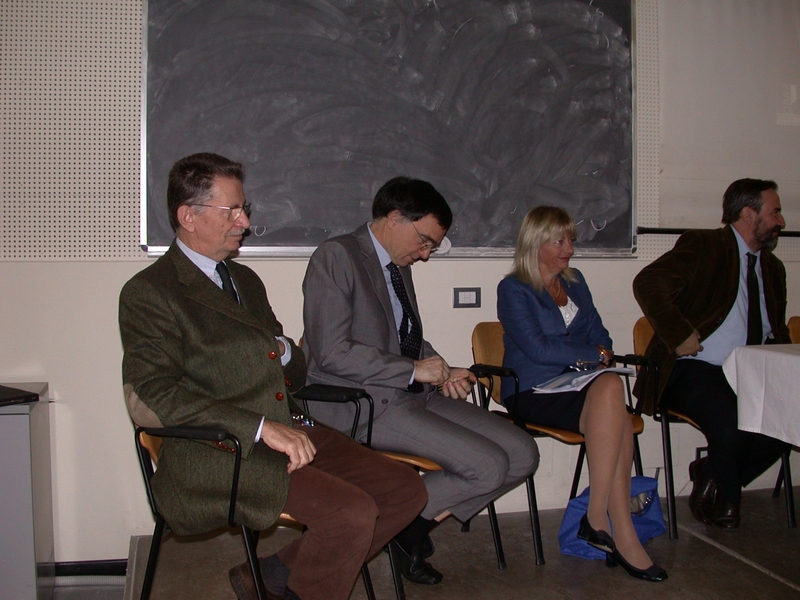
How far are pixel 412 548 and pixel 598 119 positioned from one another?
2.14 metres

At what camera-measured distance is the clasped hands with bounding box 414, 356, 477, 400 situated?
89.4 inches

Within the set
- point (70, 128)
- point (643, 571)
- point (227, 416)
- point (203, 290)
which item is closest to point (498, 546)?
point (643, 571)

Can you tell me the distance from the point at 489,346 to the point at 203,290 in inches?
56.2

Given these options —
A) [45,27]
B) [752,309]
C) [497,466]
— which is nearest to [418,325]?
[497,466]

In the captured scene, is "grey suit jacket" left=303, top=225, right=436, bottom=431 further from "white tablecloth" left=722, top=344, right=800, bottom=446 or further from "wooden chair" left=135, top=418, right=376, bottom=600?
"white tablecloth" left=722, top=344, right=800, bottom=446

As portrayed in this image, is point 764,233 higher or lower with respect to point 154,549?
higher

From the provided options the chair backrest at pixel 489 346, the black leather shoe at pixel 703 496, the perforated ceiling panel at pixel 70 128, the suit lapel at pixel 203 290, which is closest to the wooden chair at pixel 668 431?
the black leather shoe at pixel 703 496

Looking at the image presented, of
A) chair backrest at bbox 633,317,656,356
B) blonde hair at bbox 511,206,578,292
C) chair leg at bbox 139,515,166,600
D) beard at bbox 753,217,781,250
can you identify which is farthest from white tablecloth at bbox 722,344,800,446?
chair leg at bbox 139,515,166,600

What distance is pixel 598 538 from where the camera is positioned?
238 centimetres

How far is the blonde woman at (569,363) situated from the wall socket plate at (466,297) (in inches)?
11.0

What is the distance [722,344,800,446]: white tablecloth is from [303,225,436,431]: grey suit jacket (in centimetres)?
115

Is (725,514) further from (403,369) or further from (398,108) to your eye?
(398,108)

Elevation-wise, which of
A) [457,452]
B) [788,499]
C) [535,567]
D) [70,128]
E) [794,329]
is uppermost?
[70,128]

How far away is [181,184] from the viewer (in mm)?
1845
